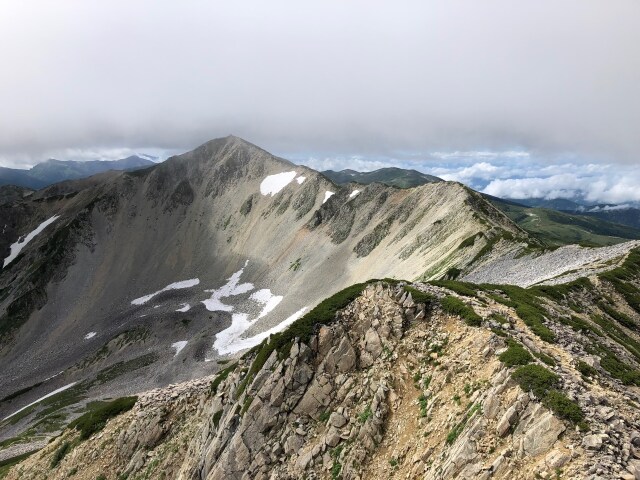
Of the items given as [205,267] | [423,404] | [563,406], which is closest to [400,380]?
[423,404]

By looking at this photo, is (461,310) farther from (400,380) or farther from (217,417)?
(217,417)

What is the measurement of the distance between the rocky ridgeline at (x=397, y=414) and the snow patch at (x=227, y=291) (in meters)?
102

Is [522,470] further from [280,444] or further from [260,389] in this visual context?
[260,389]

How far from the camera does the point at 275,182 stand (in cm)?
18900

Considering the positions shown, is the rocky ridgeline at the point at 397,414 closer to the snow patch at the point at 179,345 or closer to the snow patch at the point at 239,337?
the snow patch at the point at 239,337

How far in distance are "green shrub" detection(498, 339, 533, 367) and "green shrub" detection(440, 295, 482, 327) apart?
3.02 m

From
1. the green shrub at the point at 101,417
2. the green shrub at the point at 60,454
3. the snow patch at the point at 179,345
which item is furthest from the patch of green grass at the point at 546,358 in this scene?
the snow patch at the point at 179,345

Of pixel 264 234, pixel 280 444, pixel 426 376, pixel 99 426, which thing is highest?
pixel 426 376

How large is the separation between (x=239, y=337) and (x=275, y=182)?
95127mm

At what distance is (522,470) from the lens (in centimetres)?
1409

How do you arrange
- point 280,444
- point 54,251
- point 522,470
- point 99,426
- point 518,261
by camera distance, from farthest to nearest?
1. point 54,251
2. point 518,261
3. point 99,426
4. point 280,444
5. point 522,470

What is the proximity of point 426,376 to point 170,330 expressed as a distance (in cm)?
11468

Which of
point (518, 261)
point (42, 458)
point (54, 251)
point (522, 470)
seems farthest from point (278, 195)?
point (522, 470)

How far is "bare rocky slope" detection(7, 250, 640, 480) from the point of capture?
14.8 metres
